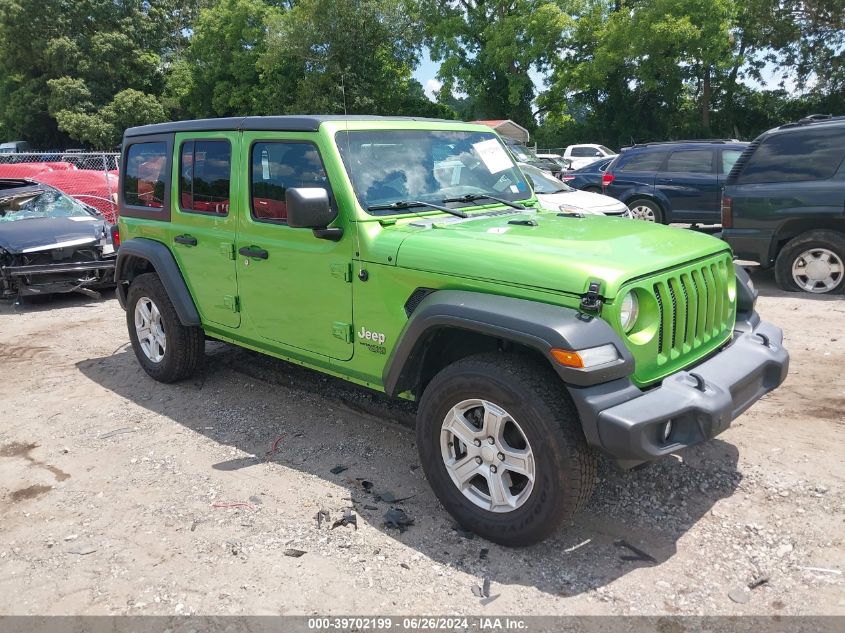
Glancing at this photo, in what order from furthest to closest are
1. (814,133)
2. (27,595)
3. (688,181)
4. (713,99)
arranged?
(713,99)
(688,181)
(814,133)
(27,595)

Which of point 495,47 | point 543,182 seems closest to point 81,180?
point 543,182

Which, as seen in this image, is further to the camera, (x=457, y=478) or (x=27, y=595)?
(x=457, y=478)

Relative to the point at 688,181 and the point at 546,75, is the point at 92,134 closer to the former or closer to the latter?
the point at 546,75

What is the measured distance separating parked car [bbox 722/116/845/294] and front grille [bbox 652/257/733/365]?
16.1ft

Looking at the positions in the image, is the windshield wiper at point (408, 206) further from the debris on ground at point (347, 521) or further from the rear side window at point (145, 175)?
the rear side window at point (145, 175)

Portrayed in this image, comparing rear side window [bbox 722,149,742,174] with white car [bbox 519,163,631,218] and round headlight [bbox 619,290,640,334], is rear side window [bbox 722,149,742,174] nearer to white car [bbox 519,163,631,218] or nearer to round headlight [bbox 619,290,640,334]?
white car [bbox 519,163,631,218]

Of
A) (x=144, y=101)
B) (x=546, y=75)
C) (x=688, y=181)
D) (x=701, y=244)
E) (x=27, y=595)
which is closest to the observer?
(x=27, y=595)

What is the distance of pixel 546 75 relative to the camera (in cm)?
3588

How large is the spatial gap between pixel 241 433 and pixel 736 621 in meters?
3.21

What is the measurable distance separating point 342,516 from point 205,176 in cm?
261

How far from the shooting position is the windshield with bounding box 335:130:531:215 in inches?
156

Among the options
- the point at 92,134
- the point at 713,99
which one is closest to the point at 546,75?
the point at 713,99

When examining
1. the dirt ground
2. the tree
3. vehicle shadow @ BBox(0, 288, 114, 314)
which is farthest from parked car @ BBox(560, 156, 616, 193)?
the tree

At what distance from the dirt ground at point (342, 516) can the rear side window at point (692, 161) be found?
23.1 feet
